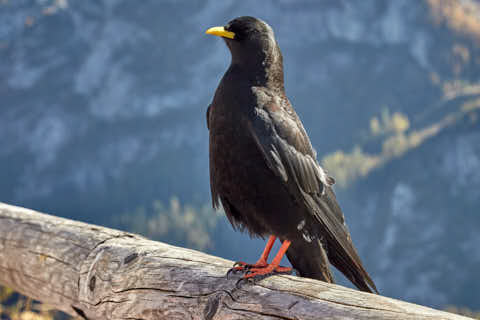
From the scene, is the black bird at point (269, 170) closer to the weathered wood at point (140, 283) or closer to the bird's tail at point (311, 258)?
the bird's tail at point (311, 258)

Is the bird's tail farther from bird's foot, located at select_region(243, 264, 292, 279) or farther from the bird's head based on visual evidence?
the bird's head

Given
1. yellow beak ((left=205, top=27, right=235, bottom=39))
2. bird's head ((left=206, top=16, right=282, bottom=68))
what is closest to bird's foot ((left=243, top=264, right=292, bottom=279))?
bird's head ((left=206, top=16, right=282, bottom=68))

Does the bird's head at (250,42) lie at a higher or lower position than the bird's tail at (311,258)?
higher

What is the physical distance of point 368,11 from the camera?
112062 mm

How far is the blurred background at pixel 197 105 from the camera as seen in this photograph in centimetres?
9012

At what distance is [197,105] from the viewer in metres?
111

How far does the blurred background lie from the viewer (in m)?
90.1

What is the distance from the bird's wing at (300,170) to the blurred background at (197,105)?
279 ft

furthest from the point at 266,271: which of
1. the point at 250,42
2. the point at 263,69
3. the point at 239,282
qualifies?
the point at 250,42

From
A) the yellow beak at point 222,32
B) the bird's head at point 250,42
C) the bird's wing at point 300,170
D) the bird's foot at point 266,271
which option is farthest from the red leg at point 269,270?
the yellow beak at point 222,32

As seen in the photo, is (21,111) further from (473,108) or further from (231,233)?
(473,108)

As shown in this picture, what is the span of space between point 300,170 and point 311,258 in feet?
1.70

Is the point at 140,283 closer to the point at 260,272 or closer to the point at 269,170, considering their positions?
the point at 260,272

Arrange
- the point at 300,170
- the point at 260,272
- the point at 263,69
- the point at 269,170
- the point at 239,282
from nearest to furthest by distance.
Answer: the point at 239,282
the point at 260,272
the point at 269,170
the point at 300,170
the point at 263,69
